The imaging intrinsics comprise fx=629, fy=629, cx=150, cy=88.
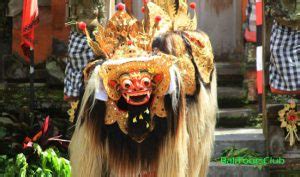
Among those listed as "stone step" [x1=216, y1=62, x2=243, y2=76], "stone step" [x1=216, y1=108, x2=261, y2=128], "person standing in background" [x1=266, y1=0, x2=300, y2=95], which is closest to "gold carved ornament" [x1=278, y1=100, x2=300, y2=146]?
"person standing in background" [x1=266, y1=0, x2=300, y2=95]

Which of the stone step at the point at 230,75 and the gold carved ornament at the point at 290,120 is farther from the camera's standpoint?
the stone step at the point at 230,75

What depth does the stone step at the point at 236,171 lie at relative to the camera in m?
5.89

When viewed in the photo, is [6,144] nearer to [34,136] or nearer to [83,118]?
[34,136]

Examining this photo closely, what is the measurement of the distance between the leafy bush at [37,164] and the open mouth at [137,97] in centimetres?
220

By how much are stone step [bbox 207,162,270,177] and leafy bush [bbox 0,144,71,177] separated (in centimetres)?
138

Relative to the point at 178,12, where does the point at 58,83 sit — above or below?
below

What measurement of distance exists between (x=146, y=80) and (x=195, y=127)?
728mm

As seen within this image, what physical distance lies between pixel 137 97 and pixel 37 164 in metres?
2.40

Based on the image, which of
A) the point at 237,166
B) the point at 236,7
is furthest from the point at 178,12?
the point at 236,7

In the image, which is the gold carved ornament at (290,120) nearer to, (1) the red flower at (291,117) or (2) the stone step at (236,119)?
(1) the red flower at (291,117)

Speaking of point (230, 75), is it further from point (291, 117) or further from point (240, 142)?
point (291, 117)

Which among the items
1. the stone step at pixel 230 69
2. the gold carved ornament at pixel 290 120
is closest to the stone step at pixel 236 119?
the stone step at pixel 230 69

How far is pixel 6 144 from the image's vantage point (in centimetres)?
590

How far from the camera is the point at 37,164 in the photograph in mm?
5695
